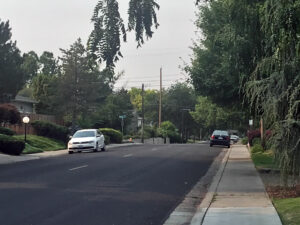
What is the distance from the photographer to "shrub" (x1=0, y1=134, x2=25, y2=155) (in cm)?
2816

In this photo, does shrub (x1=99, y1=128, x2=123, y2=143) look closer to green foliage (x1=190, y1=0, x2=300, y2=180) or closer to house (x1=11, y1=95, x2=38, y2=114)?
house (x1=11, y1=95, x2=38, y2=114)

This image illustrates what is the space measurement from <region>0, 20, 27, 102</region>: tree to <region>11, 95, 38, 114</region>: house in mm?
3018

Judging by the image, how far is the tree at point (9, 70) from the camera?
167ft

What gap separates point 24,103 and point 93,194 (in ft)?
159

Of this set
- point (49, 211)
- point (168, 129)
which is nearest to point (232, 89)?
point (49, 211)

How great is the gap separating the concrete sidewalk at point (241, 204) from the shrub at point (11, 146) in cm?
1428

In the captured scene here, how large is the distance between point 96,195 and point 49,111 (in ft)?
125

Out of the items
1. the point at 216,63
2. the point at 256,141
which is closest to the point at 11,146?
the point at 216,63

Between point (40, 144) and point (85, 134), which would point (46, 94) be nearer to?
point (40, 144)

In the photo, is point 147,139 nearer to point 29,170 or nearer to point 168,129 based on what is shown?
point 168,129

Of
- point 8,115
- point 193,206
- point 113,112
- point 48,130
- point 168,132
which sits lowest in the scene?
point 193,206

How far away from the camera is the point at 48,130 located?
3994cm

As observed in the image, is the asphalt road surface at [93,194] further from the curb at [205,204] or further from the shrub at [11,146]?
the shrub at [11,146]

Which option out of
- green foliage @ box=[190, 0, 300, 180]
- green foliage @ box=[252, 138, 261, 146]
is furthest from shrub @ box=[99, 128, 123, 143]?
green foliage @ box=[190, 0, 300, 180]
